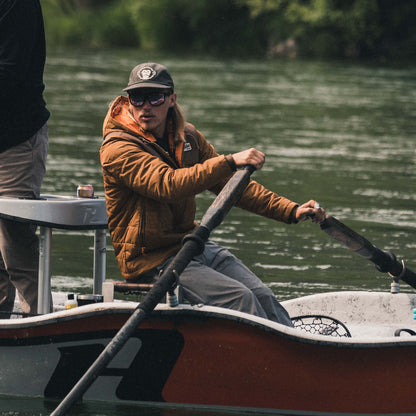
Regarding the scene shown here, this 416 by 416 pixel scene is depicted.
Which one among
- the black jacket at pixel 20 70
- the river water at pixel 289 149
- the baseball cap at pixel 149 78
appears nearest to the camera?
the baseball cap at pixel 149 78

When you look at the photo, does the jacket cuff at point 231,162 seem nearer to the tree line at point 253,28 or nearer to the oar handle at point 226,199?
the oar handle at point 226,199

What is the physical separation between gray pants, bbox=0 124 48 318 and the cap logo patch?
79 centimetres

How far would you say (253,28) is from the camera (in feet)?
153

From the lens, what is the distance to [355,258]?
31.1ft

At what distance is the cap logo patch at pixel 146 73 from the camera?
5.24 m

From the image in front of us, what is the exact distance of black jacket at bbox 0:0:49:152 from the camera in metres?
5.45

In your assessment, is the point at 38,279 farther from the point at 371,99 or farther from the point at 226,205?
the point at 371,99

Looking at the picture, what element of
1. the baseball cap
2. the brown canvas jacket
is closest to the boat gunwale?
the brown canvas jacket

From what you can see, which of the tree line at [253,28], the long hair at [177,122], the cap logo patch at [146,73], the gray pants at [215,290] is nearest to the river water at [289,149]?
the gray pants at [215,290]

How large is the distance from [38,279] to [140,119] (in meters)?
1.04

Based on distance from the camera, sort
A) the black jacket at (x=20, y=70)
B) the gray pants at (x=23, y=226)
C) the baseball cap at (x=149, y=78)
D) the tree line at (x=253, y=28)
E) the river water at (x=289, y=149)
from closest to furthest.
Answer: the baseball cap at (x=149, y=78) → the black jacket at (x=20, y=70) → the gray pants at (x=23, y=226) → the river water at (x=289, y=149) → the tree line at (x=253, y=28)

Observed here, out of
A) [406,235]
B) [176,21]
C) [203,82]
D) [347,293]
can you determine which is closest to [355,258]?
[406,235]

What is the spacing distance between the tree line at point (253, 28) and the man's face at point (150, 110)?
3805 cm

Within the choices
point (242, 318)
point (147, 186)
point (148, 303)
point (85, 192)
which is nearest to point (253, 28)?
point (85, 192)
